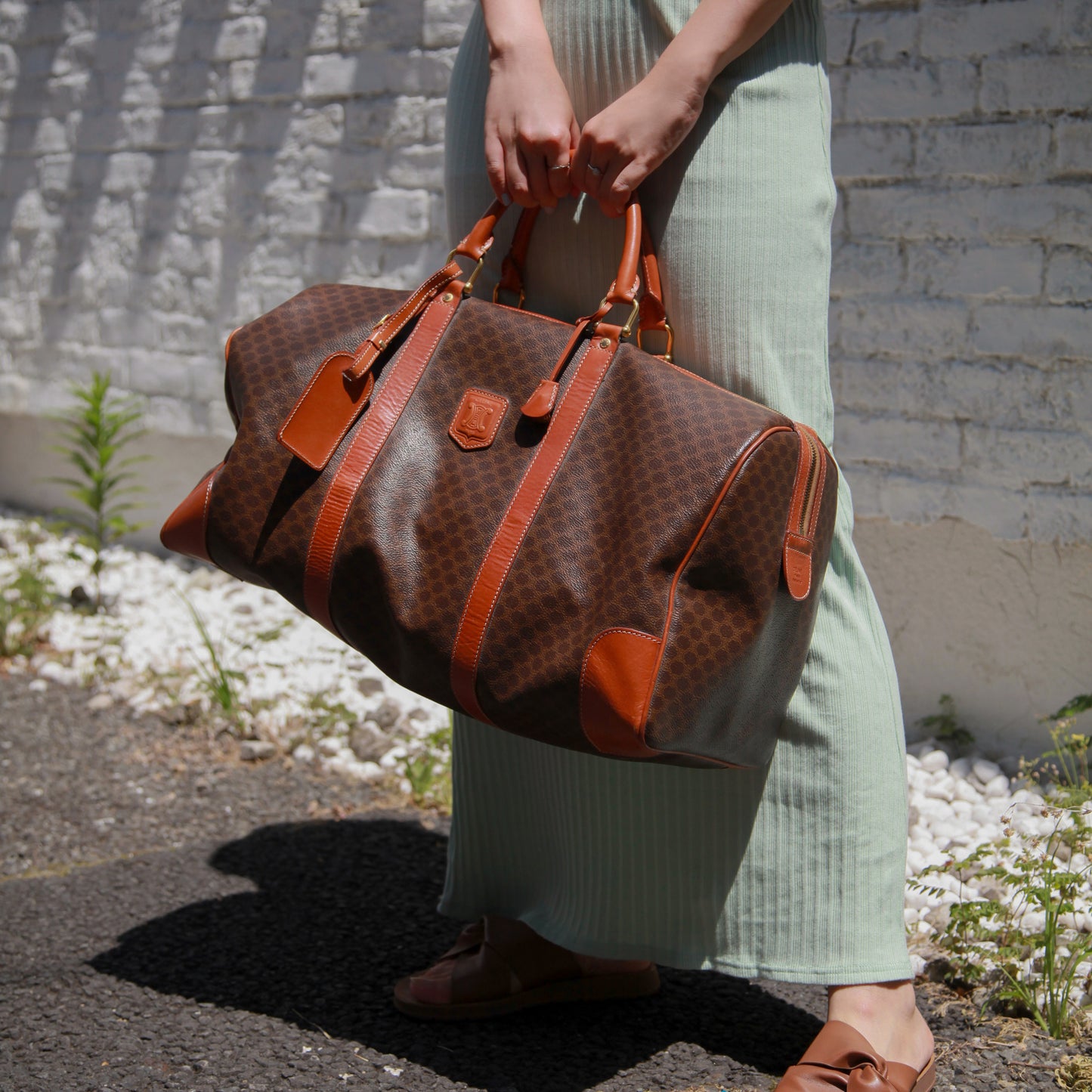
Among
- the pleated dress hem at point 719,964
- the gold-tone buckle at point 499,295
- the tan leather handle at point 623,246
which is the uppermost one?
the tan leather handle at point 623,246

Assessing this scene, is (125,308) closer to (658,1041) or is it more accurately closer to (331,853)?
(331,853)

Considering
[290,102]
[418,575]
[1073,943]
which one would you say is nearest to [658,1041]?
[1073,943]

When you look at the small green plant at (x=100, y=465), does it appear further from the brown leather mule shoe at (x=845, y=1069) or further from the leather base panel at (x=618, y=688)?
the brown leather mule shoe at (x=845, y=1069)

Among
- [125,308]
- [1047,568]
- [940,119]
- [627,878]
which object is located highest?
[940,119]

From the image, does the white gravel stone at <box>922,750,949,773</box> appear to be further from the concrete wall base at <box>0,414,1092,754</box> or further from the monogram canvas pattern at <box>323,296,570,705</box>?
the monogram canvas pattern at <box>323,296,570,705</box>

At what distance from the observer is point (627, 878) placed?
1.56m

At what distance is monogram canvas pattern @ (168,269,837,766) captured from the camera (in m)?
1.22

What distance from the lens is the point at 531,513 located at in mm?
1288

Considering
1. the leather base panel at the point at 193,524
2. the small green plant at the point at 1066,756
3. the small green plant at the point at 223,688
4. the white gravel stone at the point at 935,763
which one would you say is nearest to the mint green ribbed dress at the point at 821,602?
the leather base panel at the point at 193,524

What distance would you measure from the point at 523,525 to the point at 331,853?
1250 mm

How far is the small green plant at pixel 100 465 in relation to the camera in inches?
149

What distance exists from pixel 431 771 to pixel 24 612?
1.74 meters

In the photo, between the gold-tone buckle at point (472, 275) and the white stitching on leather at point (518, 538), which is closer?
the white stitching on leather at point (518, 538)

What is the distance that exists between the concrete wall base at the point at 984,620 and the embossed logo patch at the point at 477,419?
1.75 meters
